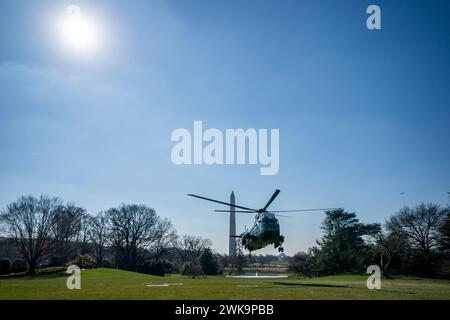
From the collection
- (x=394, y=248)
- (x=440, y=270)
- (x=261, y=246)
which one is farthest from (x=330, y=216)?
(x=261, y=246)

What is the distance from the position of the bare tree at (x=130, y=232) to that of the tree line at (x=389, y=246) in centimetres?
4128

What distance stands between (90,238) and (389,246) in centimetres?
7442

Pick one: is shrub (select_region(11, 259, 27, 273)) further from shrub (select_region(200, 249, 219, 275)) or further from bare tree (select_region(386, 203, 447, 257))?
bare tree (select_region(386, 203, 447, 257))

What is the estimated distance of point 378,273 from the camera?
2106 inches

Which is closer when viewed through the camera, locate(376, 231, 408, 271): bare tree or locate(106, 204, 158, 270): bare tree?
locate(376, 231, 408, 271): bare tree

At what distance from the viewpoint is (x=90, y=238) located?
298 feet

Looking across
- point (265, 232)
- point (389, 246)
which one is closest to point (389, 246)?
point (389, 246)

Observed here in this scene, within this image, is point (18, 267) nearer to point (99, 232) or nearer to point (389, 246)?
point (99, 232)

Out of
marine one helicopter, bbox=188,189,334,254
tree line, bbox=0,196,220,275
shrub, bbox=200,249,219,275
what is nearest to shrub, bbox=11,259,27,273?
tree line, bbox=0,196,220,275

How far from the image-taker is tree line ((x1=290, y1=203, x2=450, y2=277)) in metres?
57.9

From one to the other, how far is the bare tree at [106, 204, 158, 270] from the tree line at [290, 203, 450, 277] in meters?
41.3
